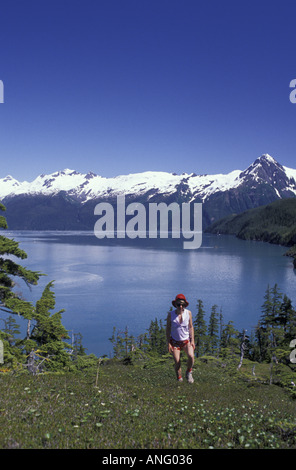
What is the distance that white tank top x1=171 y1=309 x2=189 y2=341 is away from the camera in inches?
521

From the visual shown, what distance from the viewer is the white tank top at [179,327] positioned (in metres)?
13.2

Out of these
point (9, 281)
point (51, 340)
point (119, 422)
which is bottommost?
Result: point (51, 340)

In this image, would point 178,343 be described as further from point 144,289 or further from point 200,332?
point 144,289

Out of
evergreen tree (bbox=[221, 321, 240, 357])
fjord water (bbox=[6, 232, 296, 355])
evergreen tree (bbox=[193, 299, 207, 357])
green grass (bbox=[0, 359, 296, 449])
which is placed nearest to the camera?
green grass (bbox=[0, 359, 296, 449])

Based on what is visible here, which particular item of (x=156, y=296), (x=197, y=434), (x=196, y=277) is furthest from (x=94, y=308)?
(x=197, y=434)

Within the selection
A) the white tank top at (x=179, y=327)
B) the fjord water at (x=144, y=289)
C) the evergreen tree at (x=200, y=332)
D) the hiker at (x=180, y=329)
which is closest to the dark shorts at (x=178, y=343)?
the hiker at (x=180, y=329)

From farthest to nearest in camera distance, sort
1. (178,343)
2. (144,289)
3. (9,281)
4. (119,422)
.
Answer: (144,289), (9,281), (178,343), (119,422)

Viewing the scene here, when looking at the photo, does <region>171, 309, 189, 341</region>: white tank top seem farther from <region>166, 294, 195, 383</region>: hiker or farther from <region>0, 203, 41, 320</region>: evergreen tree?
<region>0, 203, 41, 320</region>: evergreen tree

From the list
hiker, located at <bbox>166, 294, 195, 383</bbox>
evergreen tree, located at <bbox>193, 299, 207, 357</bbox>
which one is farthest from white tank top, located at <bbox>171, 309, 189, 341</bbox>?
evergreen tree, located at <bbox>193, 299, 207, 357</bbox>

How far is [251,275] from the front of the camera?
134375 mm

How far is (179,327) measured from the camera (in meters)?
13.4

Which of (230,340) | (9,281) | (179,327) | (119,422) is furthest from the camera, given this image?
(230,340)

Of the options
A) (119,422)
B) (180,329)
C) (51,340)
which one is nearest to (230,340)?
(51,340)
